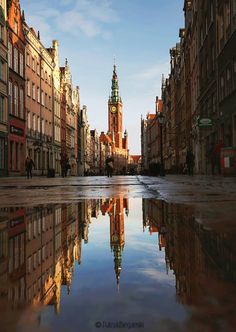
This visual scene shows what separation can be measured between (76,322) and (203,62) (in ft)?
115

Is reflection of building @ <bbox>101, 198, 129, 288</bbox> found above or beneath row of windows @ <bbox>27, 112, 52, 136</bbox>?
beneath

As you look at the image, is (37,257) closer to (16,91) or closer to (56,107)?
(16,91)

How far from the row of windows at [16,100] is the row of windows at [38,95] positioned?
11.4 feet

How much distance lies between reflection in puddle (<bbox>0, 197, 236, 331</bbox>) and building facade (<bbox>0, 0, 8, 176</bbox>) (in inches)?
1284

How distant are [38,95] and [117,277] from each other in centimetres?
4922

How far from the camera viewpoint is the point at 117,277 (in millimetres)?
1647

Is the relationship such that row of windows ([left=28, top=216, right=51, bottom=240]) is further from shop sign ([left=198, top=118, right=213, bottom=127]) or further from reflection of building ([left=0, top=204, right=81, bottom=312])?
shop sign ([left=198, top=118, right=213, bottom=127])

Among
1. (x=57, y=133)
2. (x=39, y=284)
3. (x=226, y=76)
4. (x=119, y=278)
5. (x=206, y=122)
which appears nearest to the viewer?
(x=39, y=284)

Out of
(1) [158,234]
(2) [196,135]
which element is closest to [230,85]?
(2) [196,135]

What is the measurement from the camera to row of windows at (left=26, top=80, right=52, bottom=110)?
45.2m

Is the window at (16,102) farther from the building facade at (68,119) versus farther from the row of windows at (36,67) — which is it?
the building facade at (68,119)

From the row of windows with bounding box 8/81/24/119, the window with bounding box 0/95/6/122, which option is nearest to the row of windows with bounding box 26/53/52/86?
the row of windows with bounding box 8/81/24/119

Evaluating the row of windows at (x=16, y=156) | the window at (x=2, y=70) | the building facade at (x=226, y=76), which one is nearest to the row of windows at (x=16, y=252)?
the building facade at (x=226, y=76)

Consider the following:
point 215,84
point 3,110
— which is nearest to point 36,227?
point 215,84
